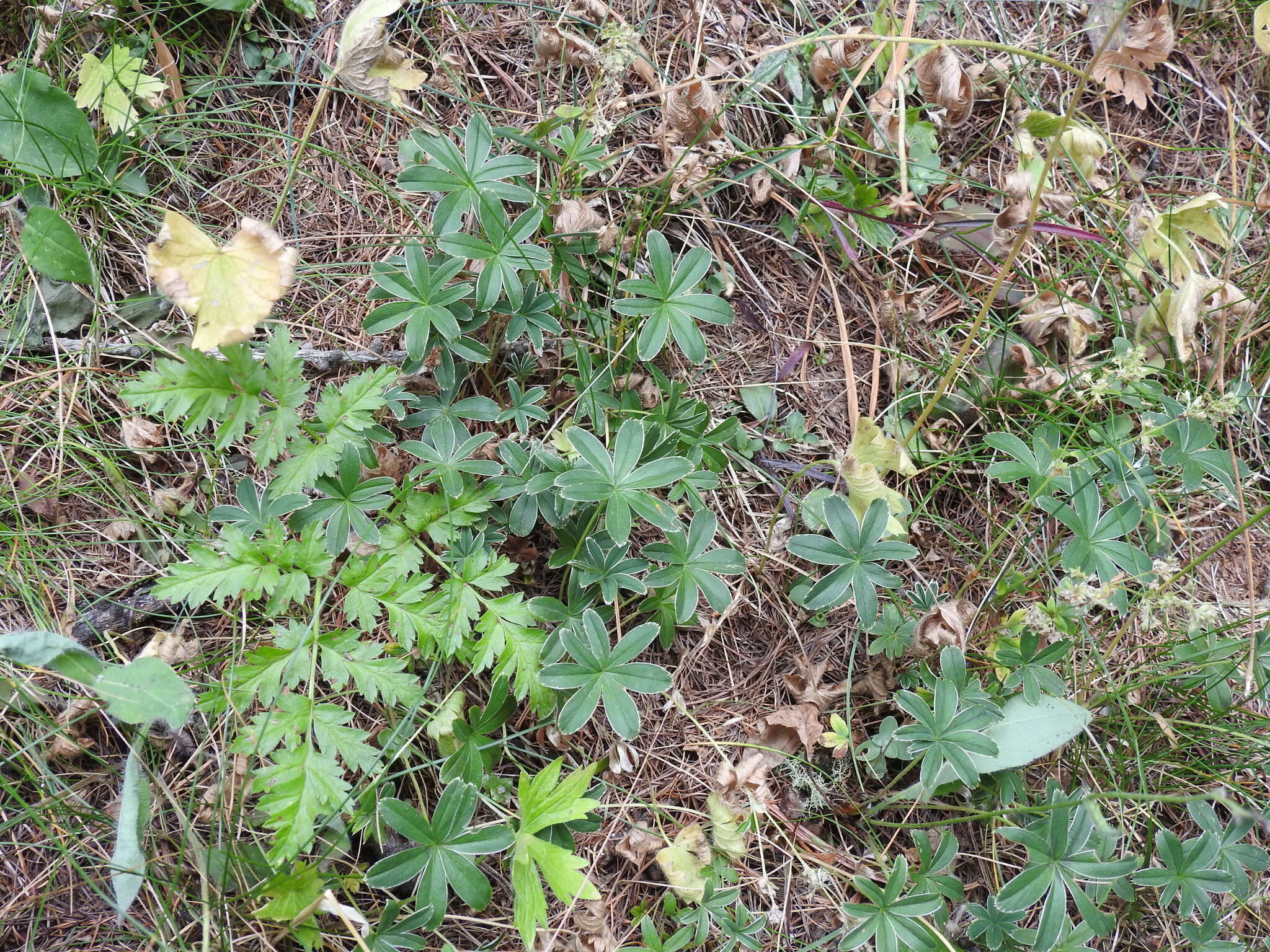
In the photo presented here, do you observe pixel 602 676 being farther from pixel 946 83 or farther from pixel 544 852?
pixel 946 83

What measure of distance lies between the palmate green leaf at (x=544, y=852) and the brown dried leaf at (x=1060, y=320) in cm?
200

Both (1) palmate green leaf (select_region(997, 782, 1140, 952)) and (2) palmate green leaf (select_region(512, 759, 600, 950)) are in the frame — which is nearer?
(2) palmate green leaf (select_region(512, 759, 600, 950))

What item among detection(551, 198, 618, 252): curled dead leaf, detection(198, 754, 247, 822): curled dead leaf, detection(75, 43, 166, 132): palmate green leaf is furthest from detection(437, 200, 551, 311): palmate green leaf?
detection(198, 754, 247, 822): curled dead leaf

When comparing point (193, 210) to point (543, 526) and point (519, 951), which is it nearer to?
point (543, 526)

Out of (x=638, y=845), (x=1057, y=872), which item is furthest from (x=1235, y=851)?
(x=638, y=845)

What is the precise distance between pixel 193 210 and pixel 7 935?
196 centimetres

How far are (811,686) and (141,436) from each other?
2.01 metres

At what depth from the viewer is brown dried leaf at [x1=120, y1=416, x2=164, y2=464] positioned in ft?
7.56

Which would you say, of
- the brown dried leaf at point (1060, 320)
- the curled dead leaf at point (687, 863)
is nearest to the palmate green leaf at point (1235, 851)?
the curled dead leaf at point (687, 863)

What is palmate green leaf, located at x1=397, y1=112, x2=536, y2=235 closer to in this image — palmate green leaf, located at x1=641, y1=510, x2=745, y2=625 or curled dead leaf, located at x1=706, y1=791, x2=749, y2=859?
palmate green leaf, located at x1=641, y1=510, x2=745, y2=625

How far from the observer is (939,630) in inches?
90.2

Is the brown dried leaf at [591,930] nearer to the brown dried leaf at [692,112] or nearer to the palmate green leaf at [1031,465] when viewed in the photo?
the palmate green leaf at [1031,465]

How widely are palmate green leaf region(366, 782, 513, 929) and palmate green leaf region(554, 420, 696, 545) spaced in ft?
2.39

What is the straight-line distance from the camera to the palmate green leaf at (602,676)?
202 centimetres
